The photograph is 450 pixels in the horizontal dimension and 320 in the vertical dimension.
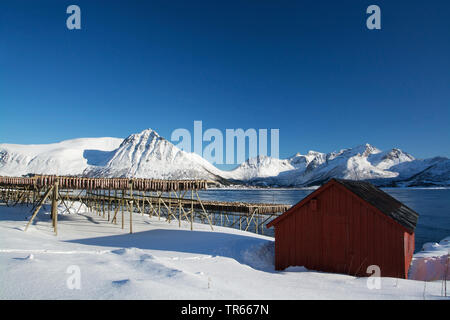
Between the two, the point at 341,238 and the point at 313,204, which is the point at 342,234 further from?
the point at 313,204

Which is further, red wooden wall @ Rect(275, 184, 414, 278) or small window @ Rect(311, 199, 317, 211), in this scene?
small window @ Rect(311, 199, 317, 211)

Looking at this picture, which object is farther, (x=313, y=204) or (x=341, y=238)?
(x=313, y=204)

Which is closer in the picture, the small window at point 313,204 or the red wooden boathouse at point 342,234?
the red wooden boathouse at point 342,234

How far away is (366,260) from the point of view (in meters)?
11.7

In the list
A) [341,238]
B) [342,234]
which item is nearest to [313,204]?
[342,234]

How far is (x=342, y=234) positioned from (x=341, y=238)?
18cm

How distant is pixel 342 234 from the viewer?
481 inches

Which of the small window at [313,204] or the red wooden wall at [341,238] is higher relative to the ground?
the small window at [313,204]

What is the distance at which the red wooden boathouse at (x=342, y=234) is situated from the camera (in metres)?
11.4

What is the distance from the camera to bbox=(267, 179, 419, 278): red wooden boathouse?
1141 cm

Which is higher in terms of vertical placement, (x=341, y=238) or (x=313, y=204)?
(x=313, y=204)

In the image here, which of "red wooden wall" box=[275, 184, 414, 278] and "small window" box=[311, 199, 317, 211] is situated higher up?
"small window" box=[311, 199, 317, 211]
